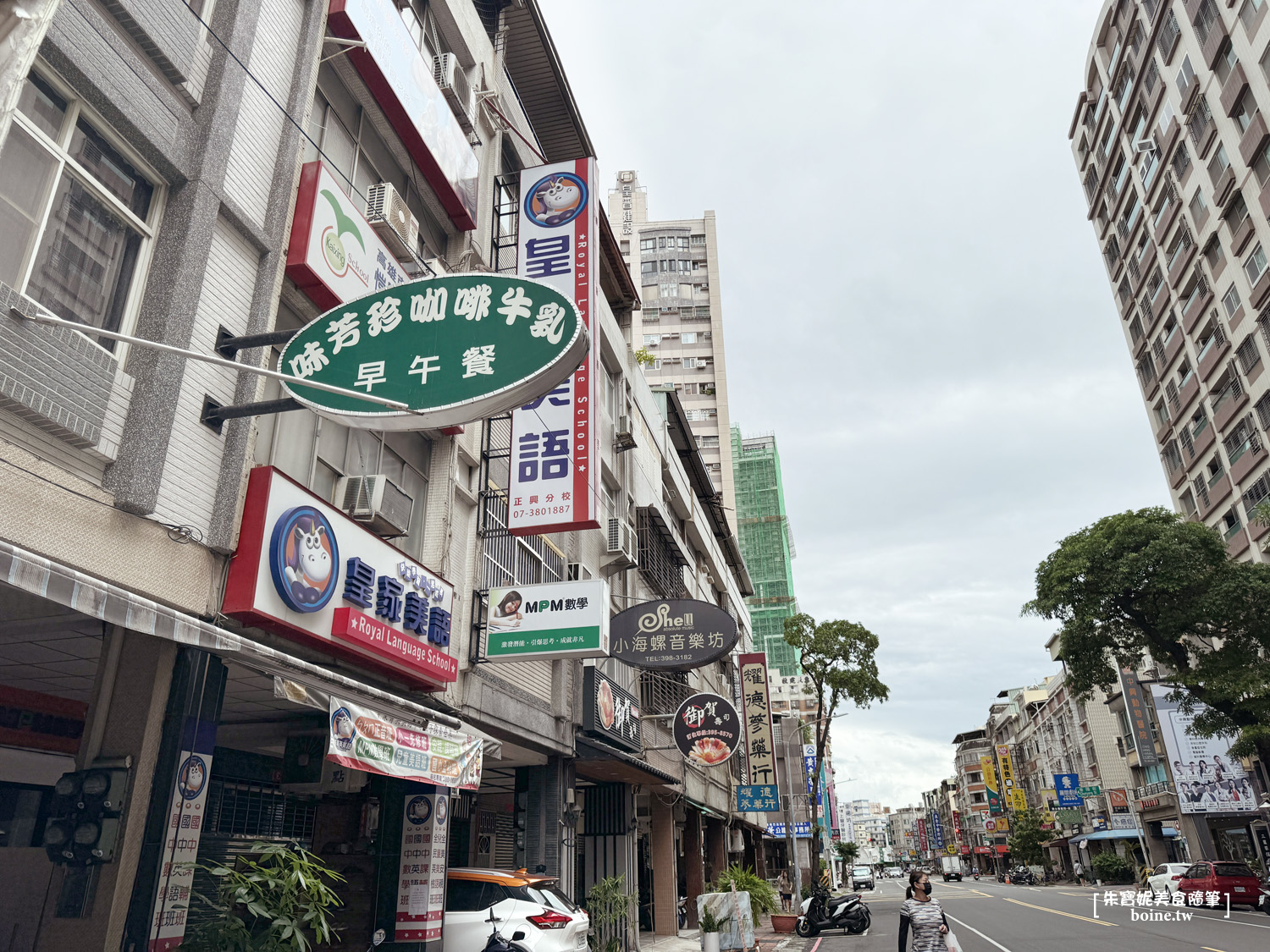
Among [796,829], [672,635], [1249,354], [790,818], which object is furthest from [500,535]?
[1249,354]

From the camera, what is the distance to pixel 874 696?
3378 cm

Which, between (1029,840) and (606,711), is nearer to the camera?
(606,711)

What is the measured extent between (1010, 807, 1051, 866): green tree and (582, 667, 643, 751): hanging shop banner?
6768cm

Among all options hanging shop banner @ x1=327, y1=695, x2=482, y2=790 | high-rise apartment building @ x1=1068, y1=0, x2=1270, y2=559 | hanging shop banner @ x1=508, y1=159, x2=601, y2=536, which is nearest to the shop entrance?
hanging shop banner @ x1=327, y1=695, x2=482, y2=790

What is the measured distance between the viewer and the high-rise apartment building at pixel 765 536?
86312mm

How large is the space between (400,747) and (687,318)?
6832 cm

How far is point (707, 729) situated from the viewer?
66.6 feet

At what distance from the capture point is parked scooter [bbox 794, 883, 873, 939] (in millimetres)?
22750

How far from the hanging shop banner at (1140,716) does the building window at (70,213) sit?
179ft

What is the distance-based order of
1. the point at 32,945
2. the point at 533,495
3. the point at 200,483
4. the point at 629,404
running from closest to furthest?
the point at 32,945
the point at 200,483
the point at 533,495
the point at 629,404

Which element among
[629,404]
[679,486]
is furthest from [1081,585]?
[629,404]

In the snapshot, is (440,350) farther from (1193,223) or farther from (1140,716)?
(1140,716)

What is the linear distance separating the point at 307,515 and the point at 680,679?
66.4ft

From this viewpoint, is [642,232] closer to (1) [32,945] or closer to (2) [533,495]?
(2) [533,495]
